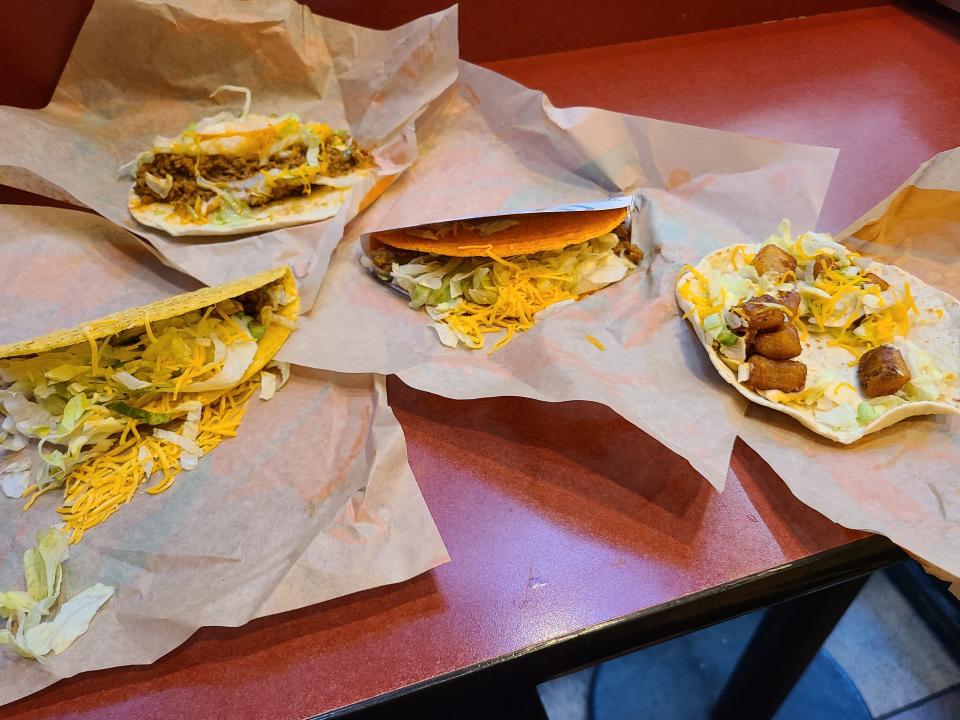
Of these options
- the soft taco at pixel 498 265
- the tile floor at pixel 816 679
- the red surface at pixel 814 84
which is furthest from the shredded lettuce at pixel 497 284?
the tile floor at pixel 816 679

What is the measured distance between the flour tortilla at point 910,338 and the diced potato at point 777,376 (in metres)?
0.02

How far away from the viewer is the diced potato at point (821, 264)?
5.30 feet

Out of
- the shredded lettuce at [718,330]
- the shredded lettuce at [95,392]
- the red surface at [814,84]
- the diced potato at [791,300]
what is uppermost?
the red surface at [814,84]

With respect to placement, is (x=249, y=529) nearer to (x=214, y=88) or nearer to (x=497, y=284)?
(x=497, y=284)

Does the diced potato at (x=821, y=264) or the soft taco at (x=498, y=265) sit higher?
the diced potato at (x=821, y=264)

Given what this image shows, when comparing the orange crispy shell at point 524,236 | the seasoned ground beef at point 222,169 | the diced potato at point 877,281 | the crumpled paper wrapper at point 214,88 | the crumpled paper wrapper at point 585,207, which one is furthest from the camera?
the seasoned ground beef at point 222,169

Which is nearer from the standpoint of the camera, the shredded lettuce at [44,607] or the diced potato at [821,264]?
the shredded lettuce at [44,607]

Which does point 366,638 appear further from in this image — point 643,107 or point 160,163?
point 643,107

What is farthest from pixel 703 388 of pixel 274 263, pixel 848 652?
pixel 848 652

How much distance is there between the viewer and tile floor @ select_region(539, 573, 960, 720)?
2.45 meters

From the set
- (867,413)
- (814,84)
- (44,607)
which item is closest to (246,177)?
(44,607)

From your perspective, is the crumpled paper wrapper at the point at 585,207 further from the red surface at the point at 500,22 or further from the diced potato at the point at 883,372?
the red surface at the point at 500,22

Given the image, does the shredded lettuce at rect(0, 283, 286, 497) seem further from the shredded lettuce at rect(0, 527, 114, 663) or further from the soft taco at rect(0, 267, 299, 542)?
the shredded lettuce at rect(0, 527, 114, 663)

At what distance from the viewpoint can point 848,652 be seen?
8.55ft
